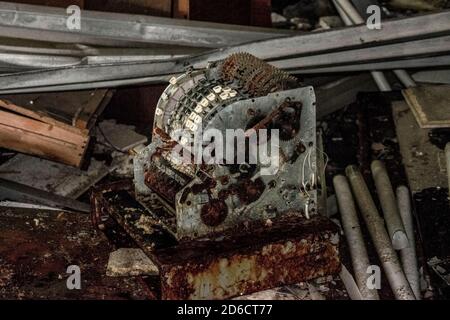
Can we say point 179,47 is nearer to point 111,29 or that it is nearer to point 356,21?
point 111,29

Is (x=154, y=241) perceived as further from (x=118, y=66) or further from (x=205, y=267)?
(x=118, y=66)

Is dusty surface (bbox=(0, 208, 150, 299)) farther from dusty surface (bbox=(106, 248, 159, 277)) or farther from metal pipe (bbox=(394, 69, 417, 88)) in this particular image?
metal pipe (bbox=(394, 69, 417, 88))

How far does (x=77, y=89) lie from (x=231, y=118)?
1.75 meters

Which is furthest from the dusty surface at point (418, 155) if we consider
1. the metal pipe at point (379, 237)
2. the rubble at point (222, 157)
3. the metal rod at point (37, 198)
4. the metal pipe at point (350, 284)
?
the metal rod at point (37, 198)

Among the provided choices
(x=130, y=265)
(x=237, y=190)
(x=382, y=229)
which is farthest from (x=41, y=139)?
(x=382, y=229)

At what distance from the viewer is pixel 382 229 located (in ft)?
12.9

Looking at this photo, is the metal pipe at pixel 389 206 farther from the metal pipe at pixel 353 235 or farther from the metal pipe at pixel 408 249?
the metal pipe at pixel 353 235

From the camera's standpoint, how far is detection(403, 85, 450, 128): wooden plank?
4.56 m

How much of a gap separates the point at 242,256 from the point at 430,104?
197 centimetres

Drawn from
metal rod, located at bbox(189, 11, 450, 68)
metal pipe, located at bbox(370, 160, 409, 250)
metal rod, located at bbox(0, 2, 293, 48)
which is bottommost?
metal pipe, located at bbox(370, 160, 409, 250)

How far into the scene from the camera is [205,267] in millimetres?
3232

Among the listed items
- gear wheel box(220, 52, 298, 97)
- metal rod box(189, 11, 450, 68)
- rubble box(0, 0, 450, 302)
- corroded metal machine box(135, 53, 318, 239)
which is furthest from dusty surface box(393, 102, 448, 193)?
gear wheel box(220, 52, 298, 97)

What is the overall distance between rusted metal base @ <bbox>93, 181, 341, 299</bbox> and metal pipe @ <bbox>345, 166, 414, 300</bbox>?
0.97ft

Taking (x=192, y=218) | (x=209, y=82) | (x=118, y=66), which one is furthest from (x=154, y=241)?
(x=118, y=66)
